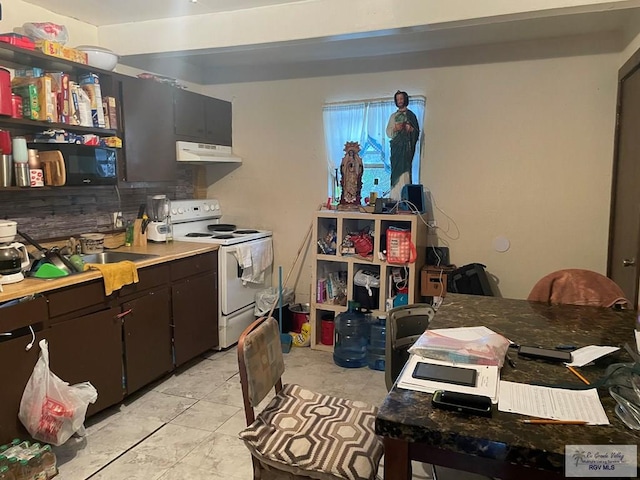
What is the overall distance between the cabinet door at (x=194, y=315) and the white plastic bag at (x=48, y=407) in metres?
0.97

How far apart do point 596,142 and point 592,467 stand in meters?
3.04

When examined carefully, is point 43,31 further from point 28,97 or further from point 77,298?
point 77,298

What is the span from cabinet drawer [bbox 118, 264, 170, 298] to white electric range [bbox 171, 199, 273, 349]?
617 mm

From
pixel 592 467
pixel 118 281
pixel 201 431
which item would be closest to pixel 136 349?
pixel 118 281

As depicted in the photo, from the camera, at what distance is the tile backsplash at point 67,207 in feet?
9.34

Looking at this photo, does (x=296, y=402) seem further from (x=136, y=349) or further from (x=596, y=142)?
(x=596, y=142)

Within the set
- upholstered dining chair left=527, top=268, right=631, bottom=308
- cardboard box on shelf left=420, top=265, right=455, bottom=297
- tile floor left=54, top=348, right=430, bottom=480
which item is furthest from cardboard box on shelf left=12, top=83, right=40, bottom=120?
upholstered dining chair left=527, top=268, right=631, bottom=308

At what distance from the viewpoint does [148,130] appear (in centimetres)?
342

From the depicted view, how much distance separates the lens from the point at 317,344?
400 centimetres

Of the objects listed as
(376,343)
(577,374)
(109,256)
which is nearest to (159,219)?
(109,256)

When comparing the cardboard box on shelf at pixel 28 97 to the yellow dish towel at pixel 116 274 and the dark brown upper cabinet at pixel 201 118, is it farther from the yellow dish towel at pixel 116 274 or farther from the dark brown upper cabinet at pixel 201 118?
the dark brown upper cabinet at pixel 201 118

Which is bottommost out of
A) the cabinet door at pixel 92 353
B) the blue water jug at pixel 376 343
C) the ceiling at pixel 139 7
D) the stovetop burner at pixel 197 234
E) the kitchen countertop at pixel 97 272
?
the blue water jug at pixel 376 343

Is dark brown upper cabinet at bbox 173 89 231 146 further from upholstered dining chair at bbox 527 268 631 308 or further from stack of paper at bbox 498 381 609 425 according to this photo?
stack of paper at bbox 498 381 609 425

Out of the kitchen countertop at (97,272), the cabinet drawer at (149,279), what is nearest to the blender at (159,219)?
the kitchen countertop at (97,272)
